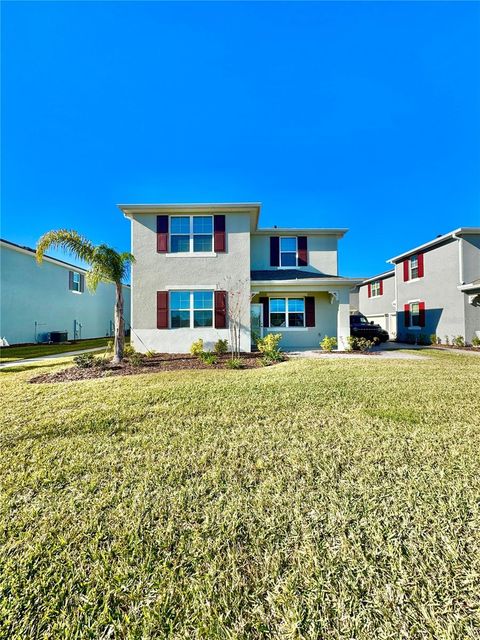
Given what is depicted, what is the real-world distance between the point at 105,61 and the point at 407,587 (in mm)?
15861

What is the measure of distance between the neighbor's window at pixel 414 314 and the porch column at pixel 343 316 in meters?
8.97

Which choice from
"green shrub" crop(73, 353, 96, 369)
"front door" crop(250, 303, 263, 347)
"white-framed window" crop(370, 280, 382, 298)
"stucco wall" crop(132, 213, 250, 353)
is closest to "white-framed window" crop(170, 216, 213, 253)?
"stucco wall" crop(132, 213, 250, 353)

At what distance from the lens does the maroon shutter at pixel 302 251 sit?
14.0 metres

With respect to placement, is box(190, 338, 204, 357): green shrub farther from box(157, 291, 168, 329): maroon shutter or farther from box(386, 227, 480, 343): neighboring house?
box(386, 227, 480, 343): neighboring house

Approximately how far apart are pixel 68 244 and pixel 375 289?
2349 centimetres

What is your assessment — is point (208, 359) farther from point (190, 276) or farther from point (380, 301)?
point (380, 301)

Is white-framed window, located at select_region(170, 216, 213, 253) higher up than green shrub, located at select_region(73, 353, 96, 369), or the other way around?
white-framed window, located at select_region(170, 216, 213, 253)

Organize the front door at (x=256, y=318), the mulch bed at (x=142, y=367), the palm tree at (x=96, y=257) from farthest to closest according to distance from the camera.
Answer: the front door at (x=256, y=318) → the palm tree at (x=96, y=257) → the mulch bed at (x=142, y=367)

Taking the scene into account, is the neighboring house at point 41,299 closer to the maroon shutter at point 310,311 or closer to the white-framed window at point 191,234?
the white-framed window at point 191,234

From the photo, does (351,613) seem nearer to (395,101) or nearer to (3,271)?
(3,271)

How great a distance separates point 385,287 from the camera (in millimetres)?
22266

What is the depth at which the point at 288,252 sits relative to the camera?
46.2 ft

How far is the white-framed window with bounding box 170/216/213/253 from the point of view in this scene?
38.1 feet

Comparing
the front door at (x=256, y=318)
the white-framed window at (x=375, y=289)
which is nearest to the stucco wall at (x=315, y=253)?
the front door at (x=256, y=318)
